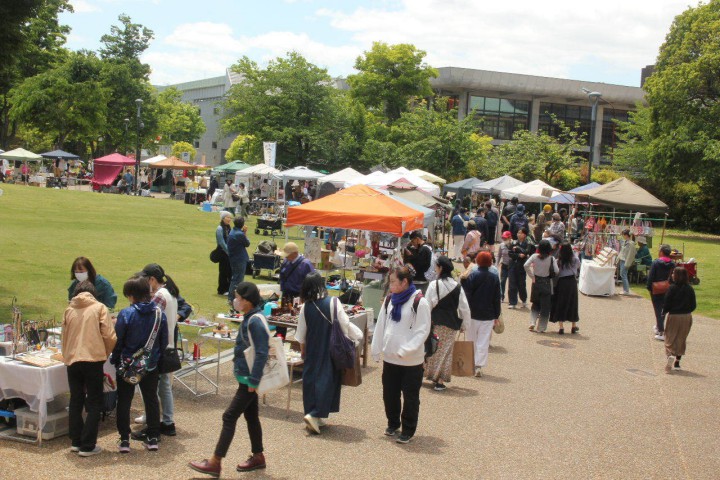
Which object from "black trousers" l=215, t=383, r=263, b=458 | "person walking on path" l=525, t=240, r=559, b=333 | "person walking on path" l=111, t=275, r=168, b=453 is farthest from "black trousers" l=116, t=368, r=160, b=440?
"person walking on path" l=525, t=240, r=559, b=333

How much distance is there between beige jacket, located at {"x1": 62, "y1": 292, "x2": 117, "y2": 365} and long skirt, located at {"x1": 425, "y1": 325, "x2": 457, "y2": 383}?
393 cm

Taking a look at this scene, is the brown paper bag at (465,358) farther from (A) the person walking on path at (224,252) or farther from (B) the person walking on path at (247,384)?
(A) the person walking on path at (224,252)

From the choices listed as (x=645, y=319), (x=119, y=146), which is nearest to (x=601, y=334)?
(x=645, y=319)

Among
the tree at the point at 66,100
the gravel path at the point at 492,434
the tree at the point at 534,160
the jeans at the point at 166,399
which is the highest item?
the tree at the point at 66,100

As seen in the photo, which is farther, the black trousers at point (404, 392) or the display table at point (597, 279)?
the display table at point (597, 279)

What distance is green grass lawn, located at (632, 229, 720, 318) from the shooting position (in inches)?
749

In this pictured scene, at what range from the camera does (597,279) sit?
19.1 meters

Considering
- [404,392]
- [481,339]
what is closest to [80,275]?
[404,392]

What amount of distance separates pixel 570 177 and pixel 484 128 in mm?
23307

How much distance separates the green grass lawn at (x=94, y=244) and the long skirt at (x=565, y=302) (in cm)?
594

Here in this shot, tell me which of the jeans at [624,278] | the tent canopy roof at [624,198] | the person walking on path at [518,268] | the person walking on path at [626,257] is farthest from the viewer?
the tent canopy roof at [624,198]

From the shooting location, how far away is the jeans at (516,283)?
15.7 m

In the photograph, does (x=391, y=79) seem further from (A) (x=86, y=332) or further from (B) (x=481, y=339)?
(A) (x=86, y=332)

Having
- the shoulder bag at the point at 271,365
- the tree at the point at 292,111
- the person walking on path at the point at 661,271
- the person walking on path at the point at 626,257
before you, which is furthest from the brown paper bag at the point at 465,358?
the tree at the point at 292,111
